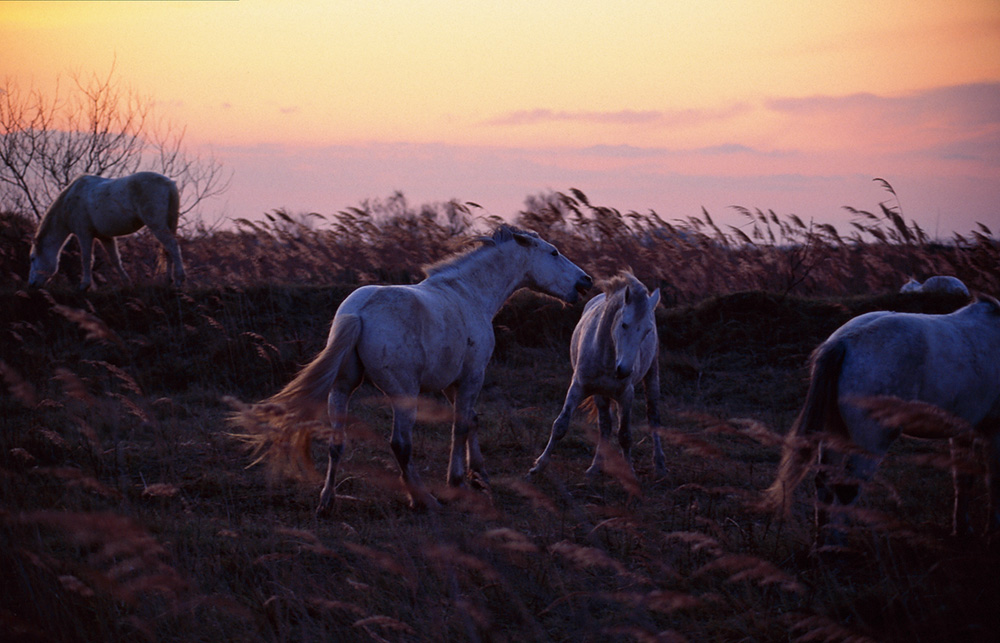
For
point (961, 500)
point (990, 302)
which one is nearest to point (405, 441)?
point (961, 500)

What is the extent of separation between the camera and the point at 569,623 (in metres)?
3.62

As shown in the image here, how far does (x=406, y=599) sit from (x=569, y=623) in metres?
0.81

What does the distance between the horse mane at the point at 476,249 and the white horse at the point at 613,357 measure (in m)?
0.99

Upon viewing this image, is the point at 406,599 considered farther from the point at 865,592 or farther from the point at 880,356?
the point at 880,356

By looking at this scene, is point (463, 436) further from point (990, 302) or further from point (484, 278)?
point (990, 302)

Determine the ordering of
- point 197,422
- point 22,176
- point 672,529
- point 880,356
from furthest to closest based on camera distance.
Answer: point 22,176
point 197,422
point 672,529
point 880,356

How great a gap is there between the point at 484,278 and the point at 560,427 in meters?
1.50

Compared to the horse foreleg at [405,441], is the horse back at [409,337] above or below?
above

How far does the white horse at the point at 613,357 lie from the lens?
6.09 metres

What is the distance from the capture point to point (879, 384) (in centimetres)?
390

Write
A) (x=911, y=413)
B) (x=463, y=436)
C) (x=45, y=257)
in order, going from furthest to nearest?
(x=45, y=257), (x=463, y=436), (x=911, y=413)

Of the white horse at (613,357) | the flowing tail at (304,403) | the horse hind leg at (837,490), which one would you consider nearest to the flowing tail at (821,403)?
the horse hind leg at (837,490)

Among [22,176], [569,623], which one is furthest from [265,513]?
[22,176]

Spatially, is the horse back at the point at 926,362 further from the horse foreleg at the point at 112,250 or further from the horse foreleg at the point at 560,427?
the horse foreleg at the point at 112,250
